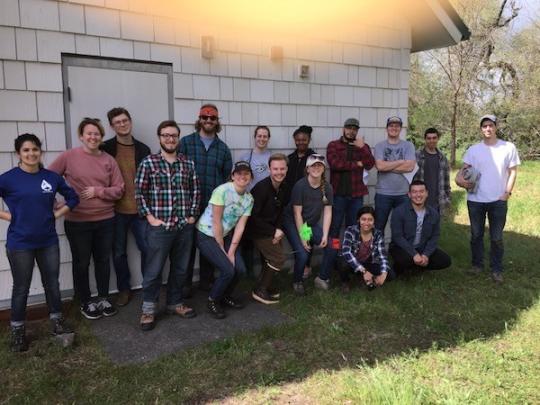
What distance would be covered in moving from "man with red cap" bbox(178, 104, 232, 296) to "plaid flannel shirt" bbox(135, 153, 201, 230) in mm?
509

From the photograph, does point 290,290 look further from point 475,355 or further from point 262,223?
point 475,355

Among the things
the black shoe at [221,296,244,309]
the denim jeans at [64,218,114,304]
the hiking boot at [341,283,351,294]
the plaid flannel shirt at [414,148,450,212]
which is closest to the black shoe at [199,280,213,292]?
the black shoe at [221,296,244,309]

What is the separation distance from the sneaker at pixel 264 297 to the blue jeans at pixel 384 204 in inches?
66.9

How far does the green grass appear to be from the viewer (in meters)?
Answer: 2.82

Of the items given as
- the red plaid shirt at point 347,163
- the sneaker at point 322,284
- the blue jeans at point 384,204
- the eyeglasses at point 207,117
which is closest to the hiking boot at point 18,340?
the eyeglasses at point 207,117

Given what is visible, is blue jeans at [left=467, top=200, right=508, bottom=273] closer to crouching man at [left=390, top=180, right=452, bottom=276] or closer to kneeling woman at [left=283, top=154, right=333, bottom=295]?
crouching man at [left=390, top=180, right=452, bottom=276]

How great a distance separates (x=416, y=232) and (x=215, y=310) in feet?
7.79

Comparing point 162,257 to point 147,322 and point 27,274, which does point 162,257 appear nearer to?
point 147,322

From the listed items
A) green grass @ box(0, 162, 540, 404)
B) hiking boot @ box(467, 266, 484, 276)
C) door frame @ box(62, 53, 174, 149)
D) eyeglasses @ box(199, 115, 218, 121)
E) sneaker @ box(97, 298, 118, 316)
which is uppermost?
door frame @ box(62, 53, 174, 149)

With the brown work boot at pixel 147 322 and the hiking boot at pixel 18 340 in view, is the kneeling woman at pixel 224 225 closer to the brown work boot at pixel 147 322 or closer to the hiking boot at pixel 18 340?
the brown work boot at pixel 147 322

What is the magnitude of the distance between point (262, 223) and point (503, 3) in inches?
789

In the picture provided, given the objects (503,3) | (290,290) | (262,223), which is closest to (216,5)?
(262,223)

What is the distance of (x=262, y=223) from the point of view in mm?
4266

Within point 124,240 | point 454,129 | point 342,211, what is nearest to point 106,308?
point 124,240
